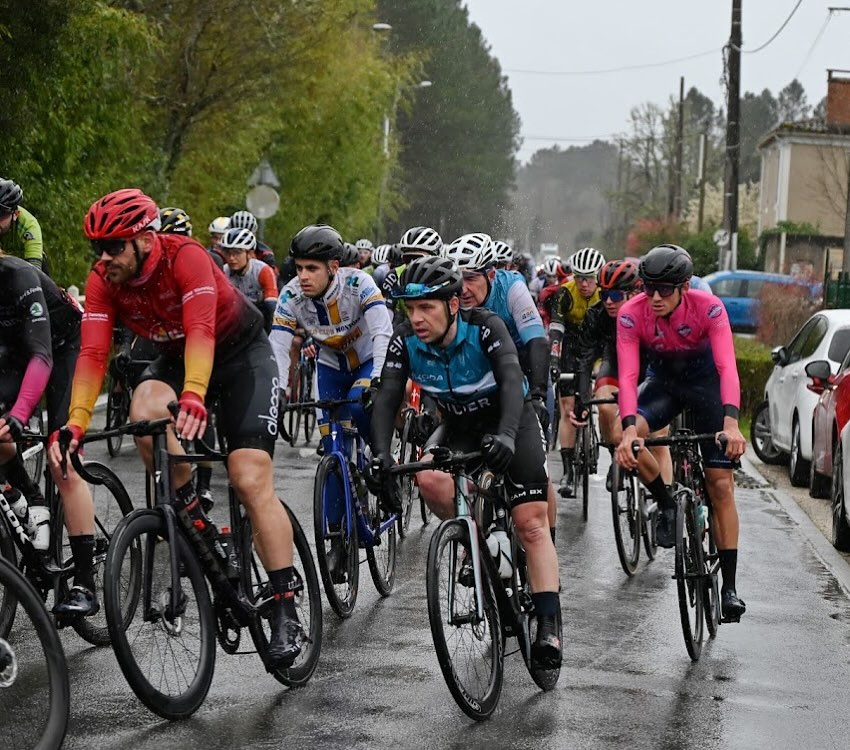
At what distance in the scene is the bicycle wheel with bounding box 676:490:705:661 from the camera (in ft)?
24.6

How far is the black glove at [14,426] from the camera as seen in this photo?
21.5 ft

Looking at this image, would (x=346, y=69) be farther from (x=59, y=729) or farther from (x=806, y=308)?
(x=59, y=729)

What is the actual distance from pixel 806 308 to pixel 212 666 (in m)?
21.2

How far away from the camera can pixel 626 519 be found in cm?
1024

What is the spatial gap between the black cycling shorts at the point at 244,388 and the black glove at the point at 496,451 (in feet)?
2.78

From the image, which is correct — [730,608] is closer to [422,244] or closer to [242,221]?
[422,244]

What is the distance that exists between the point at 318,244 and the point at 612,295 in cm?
301

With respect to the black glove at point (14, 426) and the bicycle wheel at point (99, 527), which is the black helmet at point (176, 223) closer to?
the bicycle wheel at point (99, 527)

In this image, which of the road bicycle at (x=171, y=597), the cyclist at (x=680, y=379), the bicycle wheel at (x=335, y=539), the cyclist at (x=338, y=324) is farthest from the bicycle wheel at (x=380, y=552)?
the road bicycle at (x=171, y=597)

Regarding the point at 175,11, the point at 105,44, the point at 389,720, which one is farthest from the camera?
the point at 175,11

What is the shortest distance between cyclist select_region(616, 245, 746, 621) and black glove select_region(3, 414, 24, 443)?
2765mm

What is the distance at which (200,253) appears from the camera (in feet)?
20.7

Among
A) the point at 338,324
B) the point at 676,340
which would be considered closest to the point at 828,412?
the point at 676,340

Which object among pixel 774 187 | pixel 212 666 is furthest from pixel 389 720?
pixel 774 187
